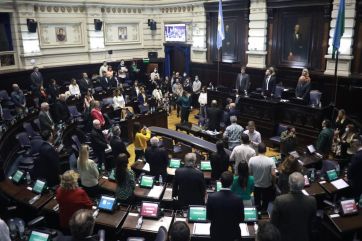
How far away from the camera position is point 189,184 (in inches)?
205

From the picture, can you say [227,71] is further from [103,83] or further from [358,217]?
[358,217]

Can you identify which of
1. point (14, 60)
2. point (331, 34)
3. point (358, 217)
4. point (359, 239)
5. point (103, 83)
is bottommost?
point (359, 239)

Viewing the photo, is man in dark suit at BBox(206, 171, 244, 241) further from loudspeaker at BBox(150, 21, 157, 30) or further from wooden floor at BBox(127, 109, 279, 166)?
loudspeaker at BBox(150, 21, 157, 30)

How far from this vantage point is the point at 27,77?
14.8 meters

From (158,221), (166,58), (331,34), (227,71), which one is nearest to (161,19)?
(166,58)

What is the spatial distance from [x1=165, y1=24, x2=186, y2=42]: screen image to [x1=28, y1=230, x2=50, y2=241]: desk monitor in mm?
15222

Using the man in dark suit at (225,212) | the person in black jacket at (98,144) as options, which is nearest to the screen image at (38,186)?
the person in black jacket at (98,144)

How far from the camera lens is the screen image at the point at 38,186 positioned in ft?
20.4

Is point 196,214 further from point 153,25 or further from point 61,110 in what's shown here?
point 153,25

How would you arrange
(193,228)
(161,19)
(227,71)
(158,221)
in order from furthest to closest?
1. (161,19)
2. (227,71)
3. (158,221)
4. (193,228)

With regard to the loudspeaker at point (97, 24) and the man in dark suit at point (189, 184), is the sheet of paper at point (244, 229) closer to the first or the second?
the man in dark suit at point (189, 184)

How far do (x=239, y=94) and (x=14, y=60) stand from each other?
9993mm

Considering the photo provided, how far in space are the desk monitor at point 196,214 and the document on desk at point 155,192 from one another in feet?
3.46

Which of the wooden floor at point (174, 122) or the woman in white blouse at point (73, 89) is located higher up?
the woman in white blouse at point (73, 89)
